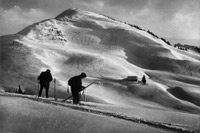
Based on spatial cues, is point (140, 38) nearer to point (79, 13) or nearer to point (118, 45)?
point (118, 45)

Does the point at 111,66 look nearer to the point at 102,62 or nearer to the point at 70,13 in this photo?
the point at 102,62

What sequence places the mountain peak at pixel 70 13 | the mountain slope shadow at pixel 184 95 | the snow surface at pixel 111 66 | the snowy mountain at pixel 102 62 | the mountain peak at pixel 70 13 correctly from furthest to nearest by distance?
the mountain peak at pixel 70 13 < the mountain peak at pixel 70 13 < the mountain slope shadow at pixel 184 95 < the snowy mountain at pixel 102 62 < the snow surface at pixel 111 66

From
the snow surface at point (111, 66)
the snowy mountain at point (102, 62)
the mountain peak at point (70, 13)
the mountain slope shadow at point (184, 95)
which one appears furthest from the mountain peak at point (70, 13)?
the mountain slope shadow at point (184, 95)

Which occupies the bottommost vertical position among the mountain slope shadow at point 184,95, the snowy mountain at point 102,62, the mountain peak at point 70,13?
the mountain slope shadow at point 184,95

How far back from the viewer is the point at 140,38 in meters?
83.6

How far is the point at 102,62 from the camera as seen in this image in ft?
194

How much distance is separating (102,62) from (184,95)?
18527 millimetres

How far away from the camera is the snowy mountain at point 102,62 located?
41656mm

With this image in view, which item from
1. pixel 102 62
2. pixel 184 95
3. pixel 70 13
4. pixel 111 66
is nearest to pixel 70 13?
A: pixel 70 13

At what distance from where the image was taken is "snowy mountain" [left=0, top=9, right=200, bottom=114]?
137 ft

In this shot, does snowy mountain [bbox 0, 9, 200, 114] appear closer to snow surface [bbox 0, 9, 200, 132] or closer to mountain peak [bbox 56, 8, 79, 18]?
snow surface [bbox 0, 9, 200, 132]

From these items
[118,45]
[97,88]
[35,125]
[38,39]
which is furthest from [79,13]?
[35,125]

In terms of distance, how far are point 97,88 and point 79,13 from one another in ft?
208

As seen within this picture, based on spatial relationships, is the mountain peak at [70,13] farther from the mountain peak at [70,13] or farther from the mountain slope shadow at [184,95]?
the mountain slope shadow at [184,95]
